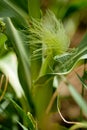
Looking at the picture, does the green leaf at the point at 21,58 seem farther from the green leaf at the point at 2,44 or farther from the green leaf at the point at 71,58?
the green leaf at the point at 71,58

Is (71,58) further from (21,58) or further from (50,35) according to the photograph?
(21,58)

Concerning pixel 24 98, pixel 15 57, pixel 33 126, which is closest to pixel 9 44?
pixel 15 57

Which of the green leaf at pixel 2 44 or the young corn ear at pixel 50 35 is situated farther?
the green leaf at pixel 2 44

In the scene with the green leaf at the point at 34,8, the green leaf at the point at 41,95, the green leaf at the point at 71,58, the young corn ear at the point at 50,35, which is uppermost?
the green leaf at the point at 34,8

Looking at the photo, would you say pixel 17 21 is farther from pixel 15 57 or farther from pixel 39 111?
pixel 39 111

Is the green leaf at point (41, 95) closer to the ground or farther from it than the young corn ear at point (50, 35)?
closer to the ground

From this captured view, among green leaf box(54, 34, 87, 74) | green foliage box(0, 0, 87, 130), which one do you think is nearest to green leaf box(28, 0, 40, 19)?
green foliage box(0, 0, 87, 130)

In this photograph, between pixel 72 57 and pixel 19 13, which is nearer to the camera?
pixel 72 57

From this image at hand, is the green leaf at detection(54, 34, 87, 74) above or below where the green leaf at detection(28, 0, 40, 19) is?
below

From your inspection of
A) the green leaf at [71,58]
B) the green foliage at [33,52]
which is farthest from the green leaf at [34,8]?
the green leaf at [71,58]

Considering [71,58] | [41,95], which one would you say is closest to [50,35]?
[71,58]

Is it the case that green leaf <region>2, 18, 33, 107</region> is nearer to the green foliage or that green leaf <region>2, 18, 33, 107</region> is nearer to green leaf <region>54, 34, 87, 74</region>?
→ the green foliage
